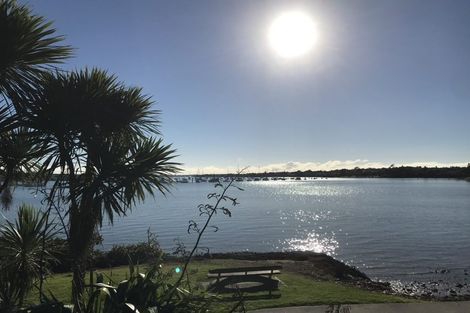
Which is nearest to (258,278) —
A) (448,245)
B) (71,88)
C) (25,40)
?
(71,88)

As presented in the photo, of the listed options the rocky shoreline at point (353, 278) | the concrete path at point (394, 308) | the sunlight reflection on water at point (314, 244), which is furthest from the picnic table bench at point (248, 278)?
the sunlight reflection on water at point (314, 244)

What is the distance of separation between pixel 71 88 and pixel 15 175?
5.78ft

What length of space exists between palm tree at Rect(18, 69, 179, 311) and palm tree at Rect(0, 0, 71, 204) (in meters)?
0.19

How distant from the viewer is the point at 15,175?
24.8 ft

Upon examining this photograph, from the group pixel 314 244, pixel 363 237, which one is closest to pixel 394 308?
pixel 314 244

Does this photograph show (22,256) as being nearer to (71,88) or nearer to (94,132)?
(94,132)

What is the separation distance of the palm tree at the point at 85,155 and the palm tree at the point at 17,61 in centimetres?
19

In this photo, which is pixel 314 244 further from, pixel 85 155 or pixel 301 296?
pixel 85 155

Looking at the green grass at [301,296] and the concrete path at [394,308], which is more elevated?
the concrete path at [394,308]

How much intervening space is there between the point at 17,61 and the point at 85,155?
5.05 ft

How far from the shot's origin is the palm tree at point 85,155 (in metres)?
6.41

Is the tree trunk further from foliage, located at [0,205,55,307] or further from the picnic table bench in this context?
the picnic table bench

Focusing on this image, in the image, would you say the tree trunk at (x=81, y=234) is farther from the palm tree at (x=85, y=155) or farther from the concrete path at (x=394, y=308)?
the concrete path at (x=394, y=308)

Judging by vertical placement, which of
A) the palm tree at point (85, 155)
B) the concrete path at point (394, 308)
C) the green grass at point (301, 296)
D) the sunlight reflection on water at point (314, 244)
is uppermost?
the palm tree at point (85, 155)
